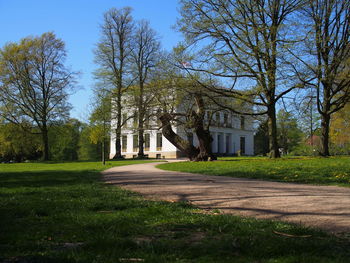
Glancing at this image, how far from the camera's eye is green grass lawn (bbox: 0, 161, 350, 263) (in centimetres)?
347

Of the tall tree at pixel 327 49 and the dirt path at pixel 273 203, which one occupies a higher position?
the tall tree at pixel 327 49

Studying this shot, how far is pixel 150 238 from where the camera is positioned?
4.30 meters

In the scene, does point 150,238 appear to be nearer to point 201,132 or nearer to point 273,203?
point 273,203

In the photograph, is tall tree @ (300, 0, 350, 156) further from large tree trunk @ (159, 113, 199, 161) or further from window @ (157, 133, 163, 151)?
window @ (157, 133, 163, 151)

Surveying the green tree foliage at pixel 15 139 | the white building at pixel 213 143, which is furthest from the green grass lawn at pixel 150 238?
the white building at pixel 213 143

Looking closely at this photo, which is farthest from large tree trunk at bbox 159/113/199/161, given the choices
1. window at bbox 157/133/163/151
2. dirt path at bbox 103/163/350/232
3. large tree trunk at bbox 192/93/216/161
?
window at bbox 157/133/163/151

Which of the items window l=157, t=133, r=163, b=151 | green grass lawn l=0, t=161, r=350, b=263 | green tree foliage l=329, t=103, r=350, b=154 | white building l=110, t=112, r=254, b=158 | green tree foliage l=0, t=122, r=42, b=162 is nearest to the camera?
green grass lawn l=0, t=161, r=350, b=263

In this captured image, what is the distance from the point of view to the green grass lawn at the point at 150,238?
347 centimetres

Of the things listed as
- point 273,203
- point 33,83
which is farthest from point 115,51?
point 273,203

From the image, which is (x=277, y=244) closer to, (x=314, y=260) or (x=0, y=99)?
(x=314, y=260)

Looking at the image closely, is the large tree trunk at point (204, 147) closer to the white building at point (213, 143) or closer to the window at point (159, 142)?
the white building at point (213, 143)

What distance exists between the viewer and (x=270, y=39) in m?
22.1

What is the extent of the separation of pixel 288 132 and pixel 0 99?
4753 centimetres

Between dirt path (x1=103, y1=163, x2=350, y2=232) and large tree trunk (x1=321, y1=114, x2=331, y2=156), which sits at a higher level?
large tree trunk (x1=321, y1=114, x2=331, y2=156)
